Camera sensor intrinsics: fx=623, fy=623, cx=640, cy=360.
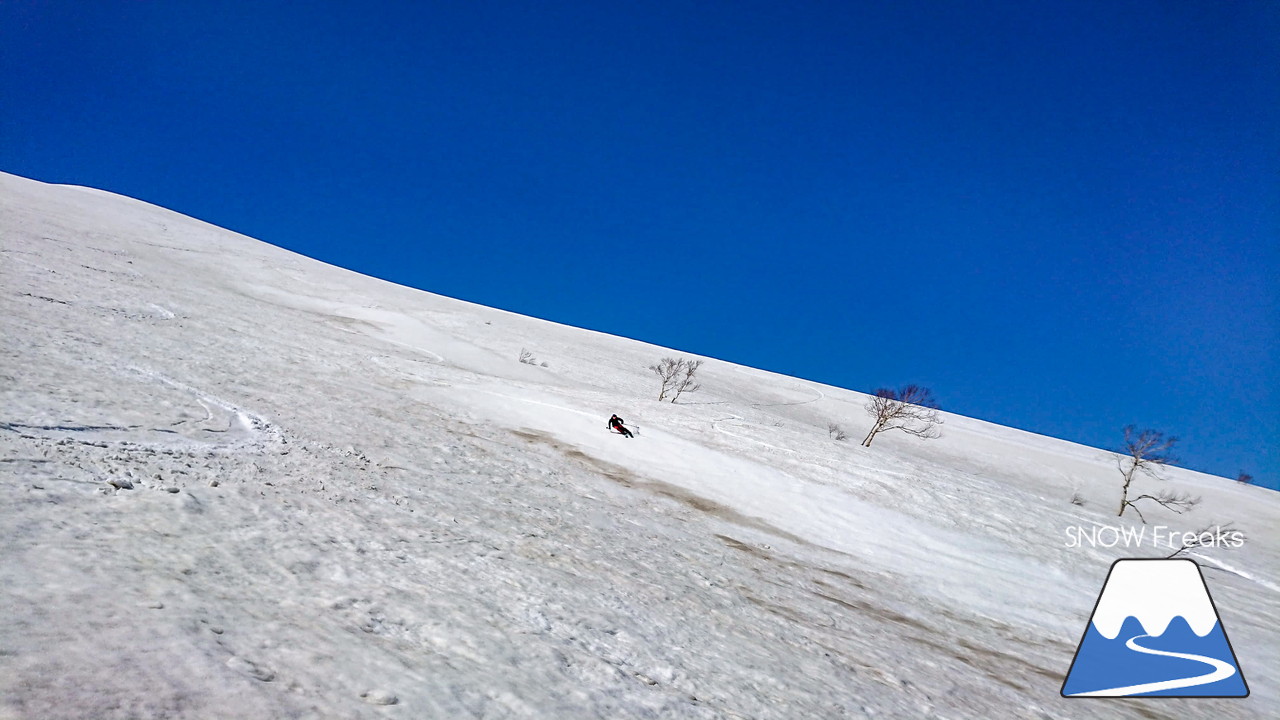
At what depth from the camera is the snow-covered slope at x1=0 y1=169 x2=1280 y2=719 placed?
145 inches

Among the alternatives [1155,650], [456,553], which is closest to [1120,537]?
[1155,650]

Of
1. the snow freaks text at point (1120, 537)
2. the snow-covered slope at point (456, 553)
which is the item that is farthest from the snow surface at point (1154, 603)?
the snow freaks text at point (1120, 537)

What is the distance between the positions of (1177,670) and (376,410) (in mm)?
13291

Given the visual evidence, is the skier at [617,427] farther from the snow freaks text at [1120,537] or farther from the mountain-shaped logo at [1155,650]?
the snow freaks text at [1120,537]

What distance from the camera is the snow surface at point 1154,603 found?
8836 mm

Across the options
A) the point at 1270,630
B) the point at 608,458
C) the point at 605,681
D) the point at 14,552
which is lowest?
the point at 14,552

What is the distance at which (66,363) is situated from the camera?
934 cm

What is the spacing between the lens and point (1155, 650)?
792cm

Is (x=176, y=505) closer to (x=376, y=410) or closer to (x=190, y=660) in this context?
(x=190, y=660)

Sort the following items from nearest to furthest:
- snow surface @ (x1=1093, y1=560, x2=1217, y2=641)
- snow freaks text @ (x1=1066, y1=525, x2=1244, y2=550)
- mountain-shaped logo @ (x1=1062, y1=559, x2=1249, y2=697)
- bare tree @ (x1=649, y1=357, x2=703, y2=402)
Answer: mountain-shaped logo @ (x1=1062, y1=559, x2=1249, y2=697) < snow surface @ (x1=1093, y1=560, x2=1217, y2=641) < snow freaks text @ (x1=1066, y1=525, x2=1244, y2=550) < bare tree @ (x1=649, y1=357, x2=703, y2=402)

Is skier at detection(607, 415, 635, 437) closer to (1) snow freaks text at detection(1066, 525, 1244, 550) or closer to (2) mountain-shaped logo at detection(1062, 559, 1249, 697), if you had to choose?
(2) mountain-shaped logo at detection(1062, 559, 1249, 697)

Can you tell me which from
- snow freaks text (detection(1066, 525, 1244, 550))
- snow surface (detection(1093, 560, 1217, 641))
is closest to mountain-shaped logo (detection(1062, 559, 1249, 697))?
snow surface (detection(1093, 560, 1217, 641))

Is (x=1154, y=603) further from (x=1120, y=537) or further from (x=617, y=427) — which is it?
(x=617, y=427)

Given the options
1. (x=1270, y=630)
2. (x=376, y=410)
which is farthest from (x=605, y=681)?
(x=1270, y=630)
